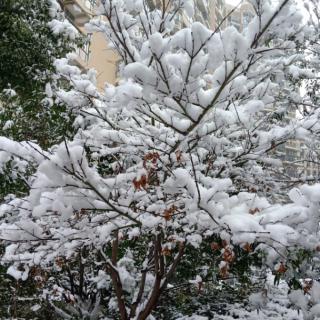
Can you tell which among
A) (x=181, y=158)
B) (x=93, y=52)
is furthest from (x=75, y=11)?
(x=181, y=158)

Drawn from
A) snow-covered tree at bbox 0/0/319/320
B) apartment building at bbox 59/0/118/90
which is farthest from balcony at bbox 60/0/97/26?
snow-covered tree at bbox 0/0/319/320

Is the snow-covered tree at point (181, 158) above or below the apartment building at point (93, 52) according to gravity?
below

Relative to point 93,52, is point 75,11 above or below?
below

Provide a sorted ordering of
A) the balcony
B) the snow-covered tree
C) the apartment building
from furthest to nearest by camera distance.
→ the apartment building, the balcony, the snow-covered tree

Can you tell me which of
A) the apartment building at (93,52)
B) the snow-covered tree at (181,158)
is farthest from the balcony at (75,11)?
the snow-covered tree at (181,158)

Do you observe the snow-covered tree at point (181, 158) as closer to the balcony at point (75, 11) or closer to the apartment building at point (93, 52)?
the apartment building at point (93, 52)

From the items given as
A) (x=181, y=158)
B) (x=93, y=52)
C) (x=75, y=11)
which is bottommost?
(x=181, y=158)

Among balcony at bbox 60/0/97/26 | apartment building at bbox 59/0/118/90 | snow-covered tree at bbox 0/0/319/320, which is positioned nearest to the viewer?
snow-covered tree at bbox 0/0/319/320

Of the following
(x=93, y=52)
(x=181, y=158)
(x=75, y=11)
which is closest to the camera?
(x=181, y=158)

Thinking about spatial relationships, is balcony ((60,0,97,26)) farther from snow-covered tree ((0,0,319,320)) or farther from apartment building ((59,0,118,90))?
snow-covered tree ((0,0,319,320))

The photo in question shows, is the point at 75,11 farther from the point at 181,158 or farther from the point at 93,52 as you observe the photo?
the point at 181,158

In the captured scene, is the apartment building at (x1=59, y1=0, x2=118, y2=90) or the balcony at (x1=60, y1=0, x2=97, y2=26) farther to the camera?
the apartment building at (x1=59, y1=0, x2=118, y2=90)

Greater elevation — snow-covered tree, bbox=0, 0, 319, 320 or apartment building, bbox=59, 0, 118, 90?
apartment building, bbox=59, 0, 118, 90

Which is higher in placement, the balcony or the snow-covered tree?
the balcony
